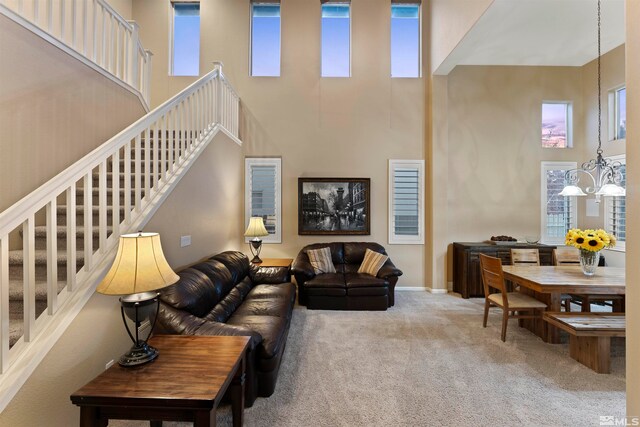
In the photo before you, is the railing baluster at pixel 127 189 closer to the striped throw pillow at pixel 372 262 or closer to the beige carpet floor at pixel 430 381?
the beige carpet floor at pixel 430 381

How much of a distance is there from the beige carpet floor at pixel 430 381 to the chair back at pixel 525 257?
1.06 meters

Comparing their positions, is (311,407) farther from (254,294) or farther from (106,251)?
(106,251)

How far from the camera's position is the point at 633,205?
4.06 ft

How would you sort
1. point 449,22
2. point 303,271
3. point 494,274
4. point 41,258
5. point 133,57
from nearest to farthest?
point 41,258 → point 494,274 → point 133,57 → point 303,271 → point 449,22

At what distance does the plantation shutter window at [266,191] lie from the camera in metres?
5.57

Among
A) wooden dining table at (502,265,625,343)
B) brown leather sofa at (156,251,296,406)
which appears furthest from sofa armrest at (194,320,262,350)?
wooden dining table at (502,265,625,343)

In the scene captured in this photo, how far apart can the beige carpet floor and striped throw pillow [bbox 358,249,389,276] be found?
3.48 feet

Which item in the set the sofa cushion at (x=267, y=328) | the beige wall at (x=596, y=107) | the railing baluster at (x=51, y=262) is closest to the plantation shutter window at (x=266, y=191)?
the sofa cushion at (x=267, y=328)

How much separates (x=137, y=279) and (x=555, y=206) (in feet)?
23.0

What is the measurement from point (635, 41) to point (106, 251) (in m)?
3.19

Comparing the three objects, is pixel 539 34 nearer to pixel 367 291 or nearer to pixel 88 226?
pixel 367 291

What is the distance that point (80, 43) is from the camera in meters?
3.33

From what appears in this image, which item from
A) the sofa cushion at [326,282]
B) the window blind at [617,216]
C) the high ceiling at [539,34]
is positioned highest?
the high ceiling at [539,34]

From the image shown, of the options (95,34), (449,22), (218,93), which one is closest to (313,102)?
(218,93)
